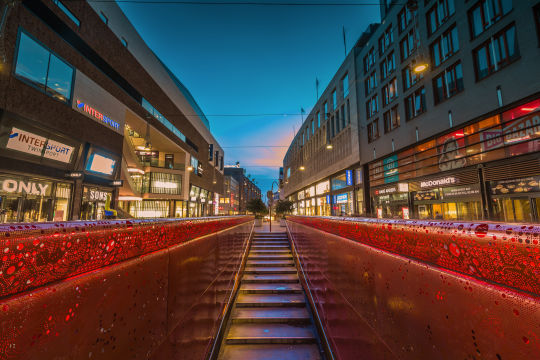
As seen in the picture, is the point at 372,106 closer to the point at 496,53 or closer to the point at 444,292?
the point at 496,53

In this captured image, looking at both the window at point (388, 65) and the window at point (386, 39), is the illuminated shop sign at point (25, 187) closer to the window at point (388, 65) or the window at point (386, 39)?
the window at point (388, 65)

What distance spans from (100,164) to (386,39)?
21.9 meters

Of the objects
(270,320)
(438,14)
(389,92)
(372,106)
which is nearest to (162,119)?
(372,106)

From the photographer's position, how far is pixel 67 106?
432 inches

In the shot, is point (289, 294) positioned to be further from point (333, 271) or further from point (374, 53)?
point (374, 53)

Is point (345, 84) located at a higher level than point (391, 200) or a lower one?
higher

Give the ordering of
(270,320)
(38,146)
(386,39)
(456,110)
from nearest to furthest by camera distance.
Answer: (270,320), (38,146), (456,110), (386,39)

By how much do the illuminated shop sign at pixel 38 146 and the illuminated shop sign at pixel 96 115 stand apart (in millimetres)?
2216

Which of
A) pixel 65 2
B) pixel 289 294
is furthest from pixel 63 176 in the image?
pixel 289 294

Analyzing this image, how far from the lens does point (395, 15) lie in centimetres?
1681

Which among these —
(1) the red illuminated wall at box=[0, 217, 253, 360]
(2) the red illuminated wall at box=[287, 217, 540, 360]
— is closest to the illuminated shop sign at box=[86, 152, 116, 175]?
(1) the red illuminated wall at box=[0, 217, 253, 360]

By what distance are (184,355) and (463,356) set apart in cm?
167

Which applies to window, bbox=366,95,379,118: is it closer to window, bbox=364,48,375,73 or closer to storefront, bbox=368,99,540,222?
window, bbox=364,48,375,73

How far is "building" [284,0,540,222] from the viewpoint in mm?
9562
